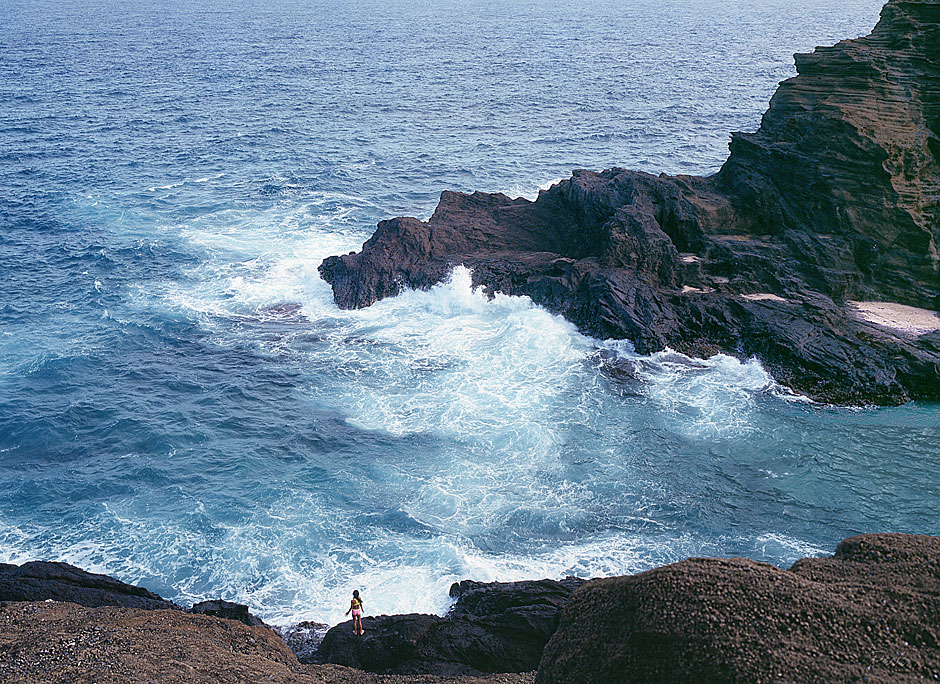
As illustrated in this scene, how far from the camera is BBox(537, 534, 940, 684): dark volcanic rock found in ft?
52.6

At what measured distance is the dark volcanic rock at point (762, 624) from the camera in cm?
1605

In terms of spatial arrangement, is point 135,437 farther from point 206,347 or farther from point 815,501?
point 815,501

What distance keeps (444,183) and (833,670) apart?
56278 mm

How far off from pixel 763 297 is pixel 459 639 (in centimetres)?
2726

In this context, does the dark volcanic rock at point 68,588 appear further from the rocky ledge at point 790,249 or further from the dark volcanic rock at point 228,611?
the rocky ledge at point 790,249

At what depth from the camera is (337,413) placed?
3825cm

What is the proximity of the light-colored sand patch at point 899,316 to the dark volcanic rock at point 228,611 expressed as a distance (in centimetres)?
3364

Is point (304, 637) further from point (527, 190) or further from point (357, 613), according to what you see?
point (527, 190)

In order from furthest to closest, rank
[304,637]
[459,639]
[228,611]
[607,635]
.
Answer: [304,637], [228,611], [459,639], [607,635]

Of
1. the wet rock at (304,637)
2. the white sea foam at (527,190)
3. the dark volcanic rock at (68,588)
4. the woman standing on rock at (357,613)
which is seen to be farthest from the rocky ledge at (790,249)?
the dark volcanic rock at (68,588)

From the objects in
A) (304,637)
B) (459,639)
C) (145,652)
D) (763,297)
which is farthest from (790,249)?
(145,652)

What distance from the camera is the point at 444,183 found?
67.6 meters

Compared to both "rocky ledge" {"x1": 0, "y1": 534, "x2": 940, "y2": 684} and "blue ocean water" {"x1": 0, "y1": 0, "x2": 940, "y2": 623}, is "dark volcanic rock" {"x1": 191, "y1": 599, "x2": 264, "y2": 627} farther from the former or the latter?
"blue ocean water" {"x1": 0, "y1": 0, "x2": 940, "y2": 623}

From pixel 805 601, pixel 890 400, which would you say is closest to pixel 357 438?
pixel 805 601
